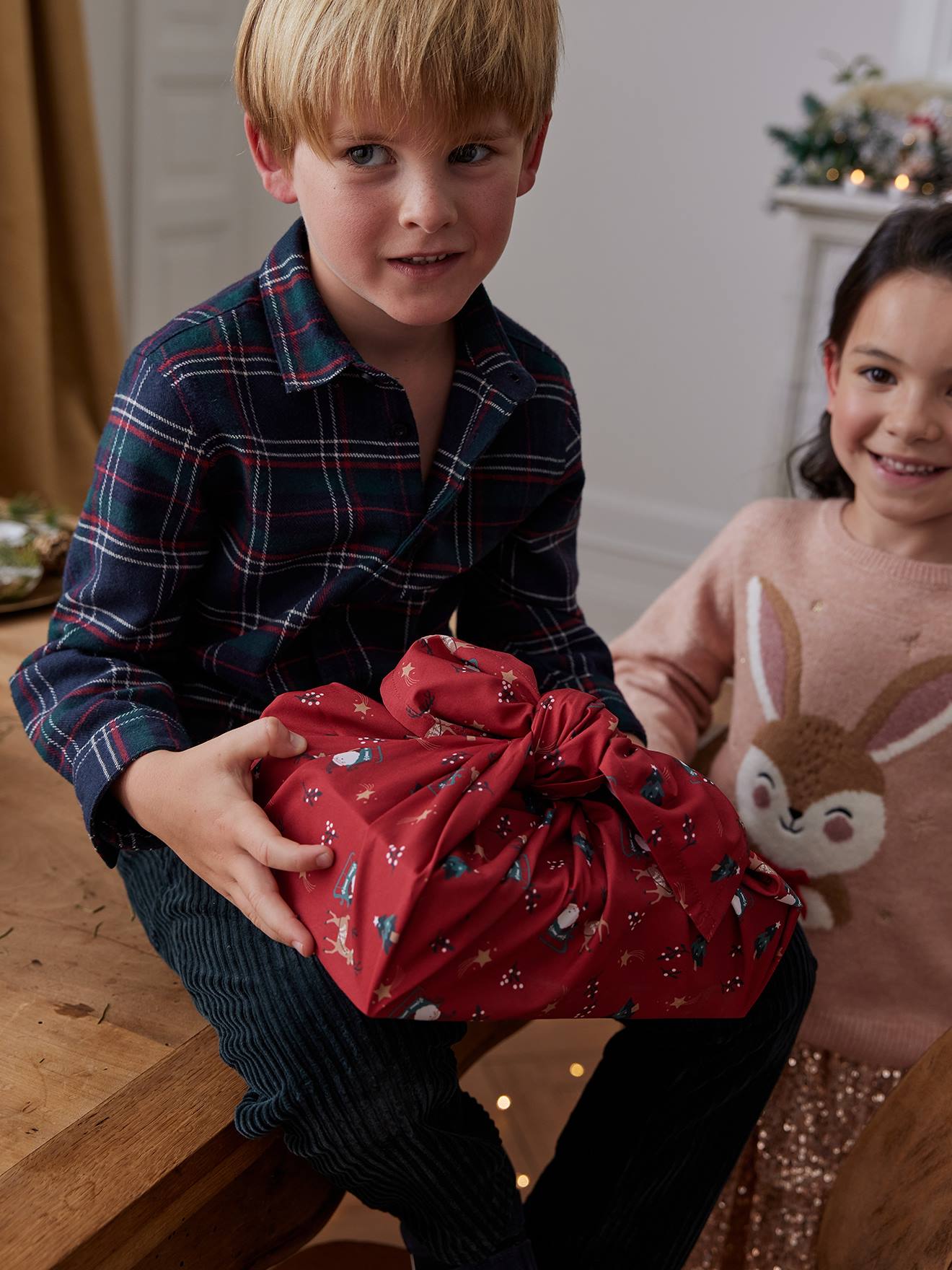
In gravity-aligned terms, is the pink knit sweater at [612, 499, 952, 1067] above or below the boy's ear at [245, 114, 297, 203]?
below

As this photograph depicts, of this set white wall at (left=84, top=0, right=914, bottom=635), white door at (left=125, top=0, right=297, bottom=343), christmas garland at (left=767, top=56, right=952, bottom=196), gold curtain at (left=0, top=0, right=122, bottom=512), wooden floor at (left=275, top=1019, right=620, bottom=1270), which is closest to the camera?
wooden floor at (left=275, top=1019, right=620, bottom=1270)

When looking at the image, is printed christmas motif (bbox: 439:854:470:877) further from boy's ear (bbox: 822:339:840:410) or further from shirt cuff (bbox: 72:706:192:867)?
boy's ear (bbox: 822:339:840:410)

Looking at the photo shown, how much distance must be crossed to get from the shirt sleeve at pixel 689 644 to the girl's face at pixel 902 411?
15 centimetres

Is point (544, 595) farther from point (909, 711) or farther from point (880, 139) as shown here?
point (880, 139)

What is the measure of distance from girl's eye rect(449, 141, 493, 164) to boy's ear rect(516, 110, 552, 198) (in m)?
0.07

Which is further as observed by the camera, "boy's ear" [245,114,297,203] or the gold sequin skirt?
the gold sequin skirt

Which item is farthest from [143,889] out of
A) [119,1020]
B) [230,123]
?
[230,123]

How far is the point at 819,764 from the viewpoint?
123 cm

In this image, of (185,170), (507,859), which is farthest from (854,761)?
(185,170)

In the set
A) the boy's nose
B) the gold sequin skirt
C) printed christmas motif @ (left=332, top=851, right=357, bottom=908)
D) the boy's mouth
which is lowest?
the gold sequin skirt

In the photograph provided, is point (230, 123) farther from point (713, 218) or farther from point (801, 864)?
point (801, 864)

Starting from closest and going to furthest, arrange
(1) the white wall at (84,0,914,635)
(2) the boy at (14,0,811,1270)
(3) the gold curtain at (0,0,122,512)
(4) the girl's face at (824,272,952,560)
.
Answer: (2) the boy at (14,0,811,1270), (4) the girl's face at (824,272,952,560), (3) the gold curtain at (0,0,122,512), (1) the white wall at (84,0,914,635)

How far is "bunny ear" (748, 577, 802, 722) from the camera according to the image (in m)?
1.26

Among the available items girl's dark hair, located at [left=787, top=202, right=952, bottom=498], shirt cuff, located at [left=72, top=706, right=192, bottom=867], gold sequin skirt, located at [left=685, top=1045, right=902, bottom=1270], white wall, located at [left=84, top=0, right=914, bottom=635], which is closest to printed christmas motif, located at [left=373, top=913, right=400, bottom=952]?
shirt cuff, located at [left=72, top=706, right=192, bottom=867]
